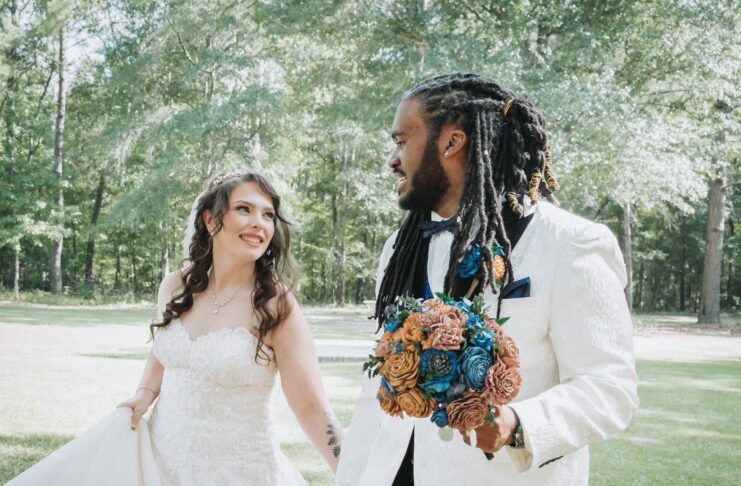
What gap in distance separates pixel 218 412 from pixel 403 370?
→ 8.43 ft

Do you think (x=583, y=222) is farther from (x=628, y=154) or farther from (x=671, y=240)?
(x=671, y=240)

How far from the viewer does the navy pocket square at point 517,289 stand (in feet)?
6.37

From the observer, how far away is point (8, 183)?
35.3 metres

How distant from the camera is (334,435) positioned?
366 cm

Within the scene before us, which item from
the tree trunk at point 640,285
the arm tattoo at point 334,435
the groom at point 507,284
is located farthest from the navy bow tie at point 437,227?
the tree trunk at point 640,285

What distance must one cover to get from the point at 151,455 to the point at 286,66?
31831mm

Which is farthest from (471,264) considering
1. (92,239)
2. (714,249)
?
(92,239)

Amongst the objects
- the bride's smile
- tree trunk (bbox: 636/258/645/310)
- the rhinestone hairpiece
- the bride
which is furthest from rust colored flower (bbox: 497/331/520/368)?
tree trunk (bbox: 636/258/645/310)

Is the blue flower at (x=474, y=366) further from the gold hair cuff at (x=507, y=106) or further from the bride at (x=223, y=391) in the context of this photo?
the bride at (x=223, y=391)

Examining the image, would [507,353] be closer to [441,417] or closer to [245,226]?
[441,417]

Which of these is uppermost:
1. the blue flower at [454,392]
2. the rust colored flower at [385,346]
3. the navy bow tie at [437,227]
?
the navy bow tie at [437,227]

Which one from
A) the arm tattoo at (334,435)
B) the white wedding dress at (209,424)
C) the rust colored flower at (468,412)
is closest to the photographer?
the rust colored flower at (468,412)

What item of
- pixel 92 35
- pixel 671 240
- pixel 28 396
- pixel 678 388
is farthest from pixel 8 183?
pixel 671 240

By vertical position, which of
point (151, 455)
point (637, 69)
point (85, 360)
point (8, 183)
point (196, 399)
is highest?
point (637, 69)
